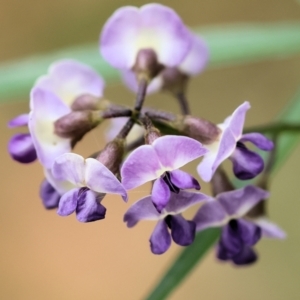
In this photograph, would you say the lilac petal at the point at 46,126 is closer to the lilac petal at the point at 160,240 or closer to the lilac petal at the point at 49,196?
the lilac petal at the point at 49,196

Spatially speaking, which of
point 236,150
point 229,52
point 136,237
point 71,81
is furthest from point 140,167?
point 136,237

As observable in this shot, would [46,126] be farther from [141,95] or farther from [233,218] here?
[233,218]

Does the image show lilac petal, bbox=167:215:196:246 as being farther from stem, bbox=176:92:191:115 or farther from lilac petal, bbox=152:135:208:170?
stem, bbox=176:92:191:115

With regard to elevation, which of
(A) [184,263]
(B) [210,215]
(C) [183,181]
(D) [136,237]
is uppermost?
(C) [183,181]

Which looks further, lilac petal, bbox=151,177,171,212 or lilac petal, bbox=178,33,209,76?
lilac petal, bbox=178,33,209,76

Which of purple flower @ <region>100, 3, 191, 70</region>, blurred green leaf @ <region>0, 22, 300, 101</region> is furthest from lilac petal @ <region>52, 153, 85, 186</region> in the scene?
blurred green leaf @ <region>0, 22, 300, 101</region>

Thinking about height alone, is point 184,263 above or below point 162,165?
below
